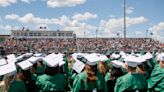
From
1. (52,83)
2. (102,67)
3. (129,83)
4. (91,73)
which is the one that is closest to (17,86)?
(52,83)

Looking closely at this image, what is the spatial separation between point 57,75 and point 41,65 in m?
5.10

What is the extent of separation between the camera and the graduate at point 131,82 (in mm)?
8969

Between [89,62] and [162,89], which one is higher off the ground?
[89,62]

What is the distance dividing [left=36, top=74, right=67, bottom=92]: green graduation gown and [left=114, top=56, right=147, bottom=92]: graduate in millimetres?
1134

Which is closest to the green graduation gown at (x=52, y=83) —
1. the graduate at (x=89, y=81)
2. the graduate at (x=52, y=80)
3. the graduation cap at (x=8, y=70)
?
the graduate at (x=52, y=80)

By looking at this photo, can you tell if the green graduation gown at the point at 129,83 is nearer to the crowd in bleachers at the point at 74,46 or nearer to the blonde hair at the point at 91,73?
the blonde hair at the point at 91,73

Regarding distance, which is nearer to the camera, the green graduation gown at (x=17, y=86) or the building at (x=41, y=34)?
the green graduation gown at (x=17, y=86)

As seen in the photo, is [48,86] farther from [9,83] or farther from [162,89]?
[162,89]

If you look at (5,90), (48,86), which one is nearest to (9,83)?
(5,90)

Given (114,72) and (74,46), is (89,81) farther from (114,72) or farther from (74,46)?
(74,46)

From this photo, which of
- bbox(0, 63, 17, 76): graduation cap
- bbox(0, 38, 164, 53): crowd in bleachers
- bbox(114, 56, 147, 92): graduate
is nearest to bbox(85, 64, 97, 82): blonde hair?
bbox(114, 56, 147, 92): graduate

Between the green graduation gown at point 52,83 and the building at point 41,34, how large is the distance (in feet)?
269

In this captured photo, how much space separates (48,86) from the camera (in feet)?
29.6

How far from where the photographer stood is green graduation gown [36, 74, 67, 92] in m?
9.02
